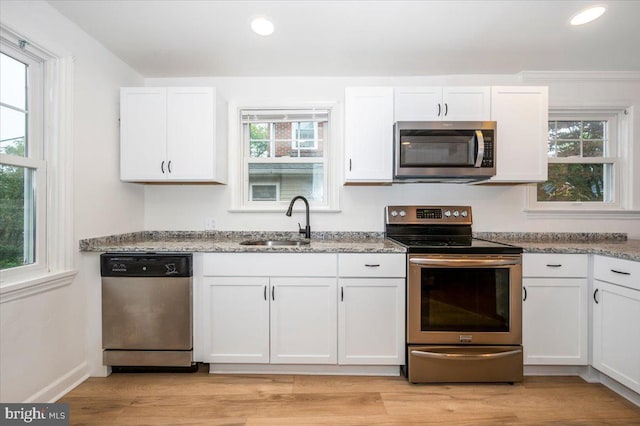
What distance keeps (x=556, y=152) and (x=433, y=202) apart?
119cm

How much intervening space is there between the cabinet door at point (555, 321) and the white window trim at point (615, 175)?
84 centimetres

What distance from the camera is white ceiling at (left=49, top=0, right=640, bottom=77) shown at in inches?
75.7

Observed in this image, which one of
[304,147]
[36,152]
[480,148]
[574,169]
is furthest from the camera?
[304,147]

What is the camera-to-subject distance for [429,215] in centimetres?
277

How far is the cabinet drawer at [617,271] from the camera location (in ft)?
6.14

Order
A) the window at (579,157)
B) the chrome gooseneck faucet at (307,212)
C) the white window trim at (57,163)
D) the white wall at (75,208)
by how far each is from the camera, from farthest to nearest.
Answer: the window at (579,157) → the chrome gooseneck faucet at (307,212) → the white window trim at (57,163) → the white wall at (75,208)

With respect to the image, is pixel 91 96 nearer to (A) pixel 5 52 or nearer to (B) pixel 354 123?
(A) pixel 5 52

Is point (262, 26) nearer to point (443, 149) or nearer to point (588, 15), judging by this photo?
point (443, 149)

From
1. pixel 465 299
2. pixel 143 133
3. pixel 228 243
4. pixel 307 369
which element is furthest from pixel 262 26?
pixel 307 369

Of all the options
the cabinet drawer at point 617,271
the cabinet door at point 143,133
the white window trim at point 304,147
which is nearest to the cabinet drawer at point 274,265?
the cabinet door at point 143,133

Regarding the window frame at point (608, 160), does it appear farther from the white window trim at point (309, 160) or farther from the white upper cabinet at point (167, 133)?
the white upper cabinet at point (167, 133)

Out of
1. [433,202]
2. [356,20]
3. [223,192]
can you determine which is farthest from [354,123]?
[223,192]

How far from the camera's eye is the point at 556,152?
2861 millimetres

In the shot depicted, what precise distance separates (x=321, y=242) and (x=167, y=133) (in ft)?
4.88
